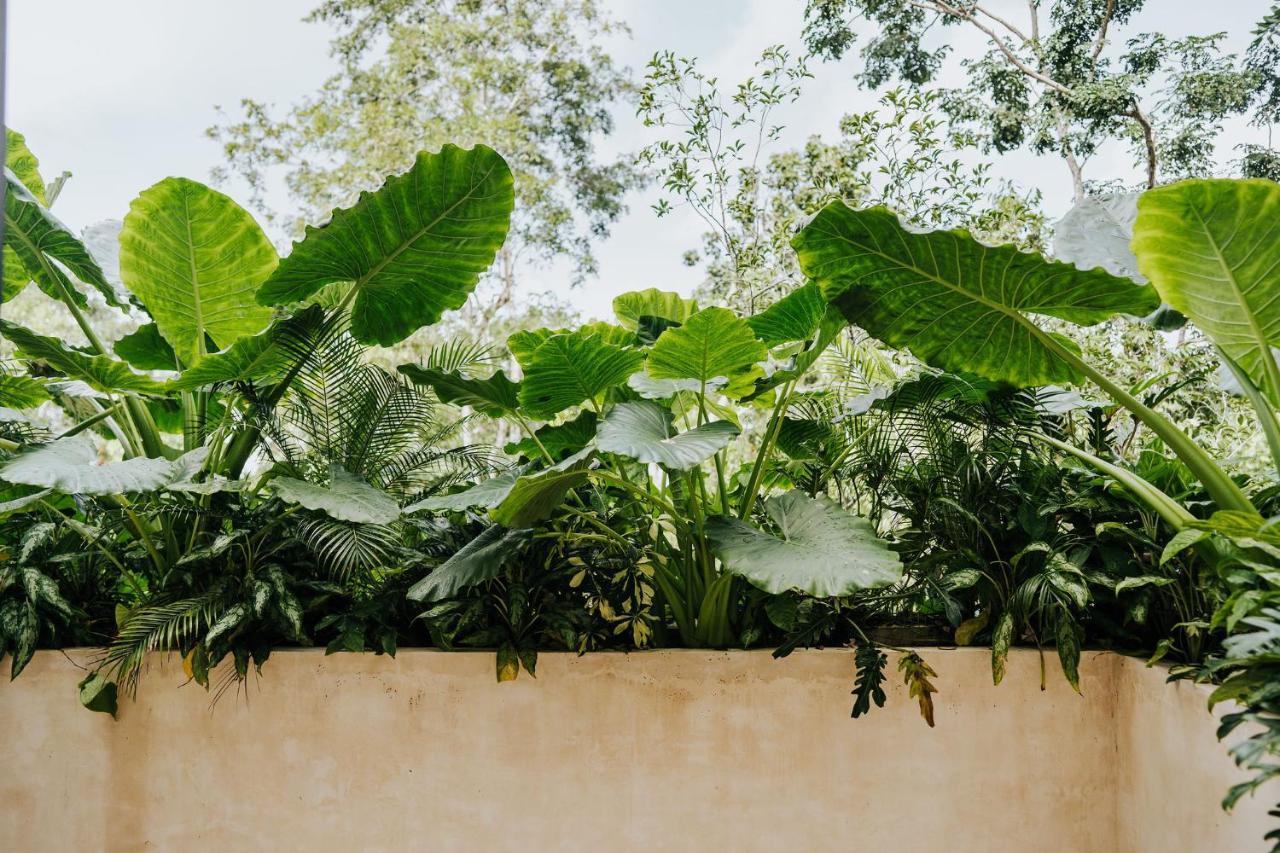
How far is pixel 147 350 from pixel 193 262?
0.44 meters

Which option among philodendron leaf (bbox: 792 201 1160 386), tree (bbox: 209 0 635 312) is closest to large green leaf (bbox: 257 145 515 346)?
philodendron leaf (bbox: 792 201 1160 386)

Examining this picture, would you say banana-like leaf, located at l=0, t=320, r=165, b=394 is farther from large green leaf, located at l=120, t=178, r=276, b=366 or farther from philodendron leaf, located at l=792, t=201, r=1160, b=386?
philodendron leaf, located at l=792, t=201, r=1160, b=386

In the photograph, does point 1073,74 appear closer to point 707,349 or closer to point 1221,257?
point 1221,257

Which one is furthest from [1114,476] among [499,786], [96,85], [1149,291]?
[96,85]

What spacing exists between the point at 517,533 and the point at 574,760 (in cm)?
65

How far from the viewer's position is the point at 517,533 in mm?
2506

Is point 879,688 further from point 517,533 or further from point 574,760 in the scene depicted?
point 517,533

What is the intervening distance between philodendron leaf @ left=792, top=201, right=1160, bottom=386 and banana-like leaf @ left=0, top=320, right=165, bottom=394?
1.85 meters

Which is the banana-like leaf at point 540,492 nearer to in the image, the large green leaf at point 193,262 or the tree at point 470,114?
the large green leaf at point 193,262

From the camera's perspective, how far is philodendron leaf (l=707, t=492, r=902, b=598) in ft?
6.64

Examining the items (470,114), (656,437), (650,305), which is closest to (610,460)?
(656,437)

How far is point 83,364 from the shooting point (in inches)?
95.9

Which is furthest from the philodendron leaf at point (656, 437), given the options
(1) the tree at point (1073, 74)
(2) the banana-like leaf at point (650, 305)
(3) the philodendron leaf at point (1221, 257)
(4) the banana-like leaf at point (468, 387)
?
(1) the tree at point (1073, 74)

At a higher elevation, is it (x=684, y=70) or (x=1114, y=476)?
(x=684, y=70)
